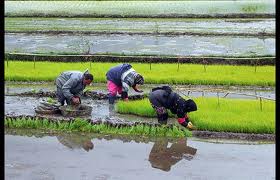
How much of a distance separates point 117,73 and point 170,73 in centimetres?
377

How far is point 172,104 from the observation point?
28.1 feet

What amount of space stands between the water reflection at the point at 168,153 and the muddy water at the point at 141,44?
28.6ft

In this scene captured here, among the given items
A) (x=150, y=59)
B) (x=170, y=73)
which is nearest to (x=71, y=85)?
(x=170, y=73)

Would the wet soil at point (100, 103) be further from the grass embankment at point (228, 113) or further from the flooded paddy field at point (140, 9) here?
the flooded paddy field at point (140, 9)

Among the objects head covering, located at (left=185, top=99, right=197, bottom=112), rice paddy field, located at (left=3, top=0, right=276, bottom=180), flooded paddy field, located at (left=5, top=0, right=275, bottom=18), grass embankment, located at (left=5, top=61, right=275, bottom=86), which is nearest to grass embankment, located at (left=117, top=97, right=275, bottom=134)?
rice paddy field, located at (left=3, top=0, right=276, bottom=180)

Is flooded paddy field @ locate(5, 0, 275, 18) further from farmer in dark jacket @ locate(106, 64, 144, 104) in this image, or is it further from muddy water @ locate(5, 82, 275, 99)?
farmer in dark jacket @ locate(106, 64, 144, 104)

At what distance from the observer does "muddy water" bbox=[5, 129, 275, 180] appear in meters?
6.65

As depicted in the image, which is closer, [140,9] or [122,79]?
[122,79]

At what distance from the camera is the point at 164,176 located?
262 inches

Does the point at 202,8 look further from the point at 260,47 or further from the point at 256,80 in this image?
the point at 256,80

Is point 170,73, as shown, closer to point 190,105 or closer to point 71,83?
point 71,83

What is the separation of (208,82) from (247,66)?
258cm

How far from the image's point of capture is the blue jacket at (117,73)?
9781 millimetres

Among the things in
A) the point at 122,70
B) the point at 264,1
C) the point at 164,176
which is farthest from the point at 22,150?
the point at 264,1
